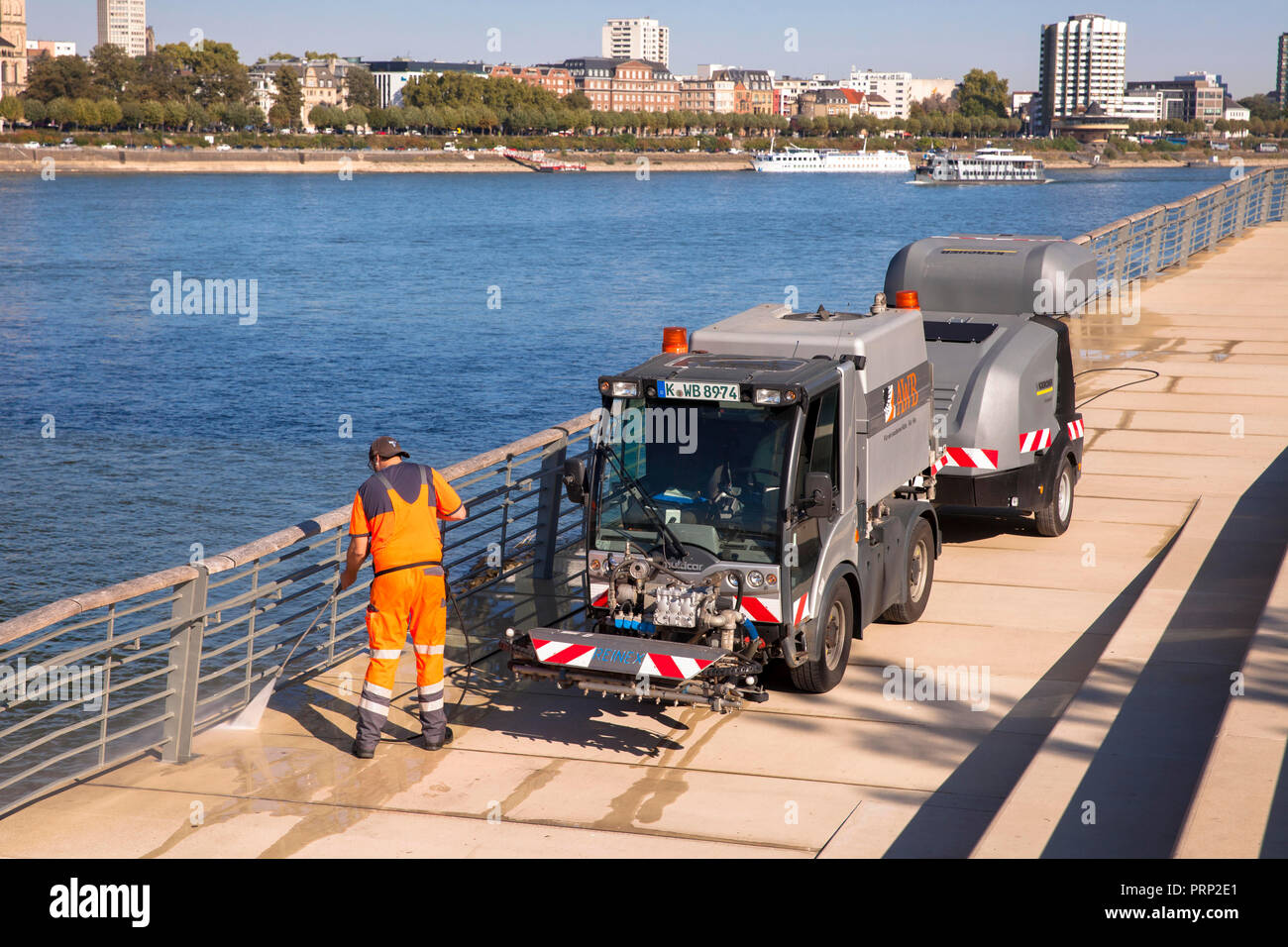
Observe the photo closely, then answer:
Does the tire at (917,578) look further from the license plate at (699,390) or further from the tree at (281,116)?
the tree at (281,116)

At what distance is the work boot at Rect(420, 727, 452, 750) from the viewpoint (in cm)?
773

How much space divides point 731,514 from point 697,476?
30 centimetres

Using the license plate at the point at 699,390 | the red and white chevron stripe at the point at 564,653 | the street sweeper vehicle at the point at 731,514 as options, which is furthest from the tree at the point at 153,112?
the red and white chevron stripe at the point at 564,653

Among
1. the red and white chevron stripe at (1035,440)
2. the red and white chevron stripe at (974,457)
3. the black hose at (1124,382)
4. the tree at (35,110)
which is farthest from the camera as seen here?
the tree at (35,110)

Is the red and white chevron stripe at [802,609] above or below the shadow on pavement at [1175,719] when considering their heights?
above

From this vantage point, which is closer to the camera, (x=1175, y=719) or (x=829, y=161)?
(x=1175, y=719)

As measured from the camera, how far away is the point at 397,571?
7.38 m

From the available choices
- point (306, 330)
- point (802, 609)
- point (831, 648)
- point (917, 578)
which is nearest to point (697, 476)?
point (802, 609)

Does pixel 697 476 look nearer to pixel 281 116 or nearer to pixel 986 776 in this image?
pixel 986 776

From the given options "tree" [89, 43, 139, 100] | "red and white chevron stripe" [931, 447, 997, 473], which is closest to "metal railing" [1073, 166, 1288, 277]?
"red and white chevron stripe" [931, 447, 997, 473]

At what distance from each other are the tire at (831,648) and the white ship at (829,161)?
18767 centimetres

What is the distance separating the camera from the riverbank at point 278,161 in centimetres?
15675
